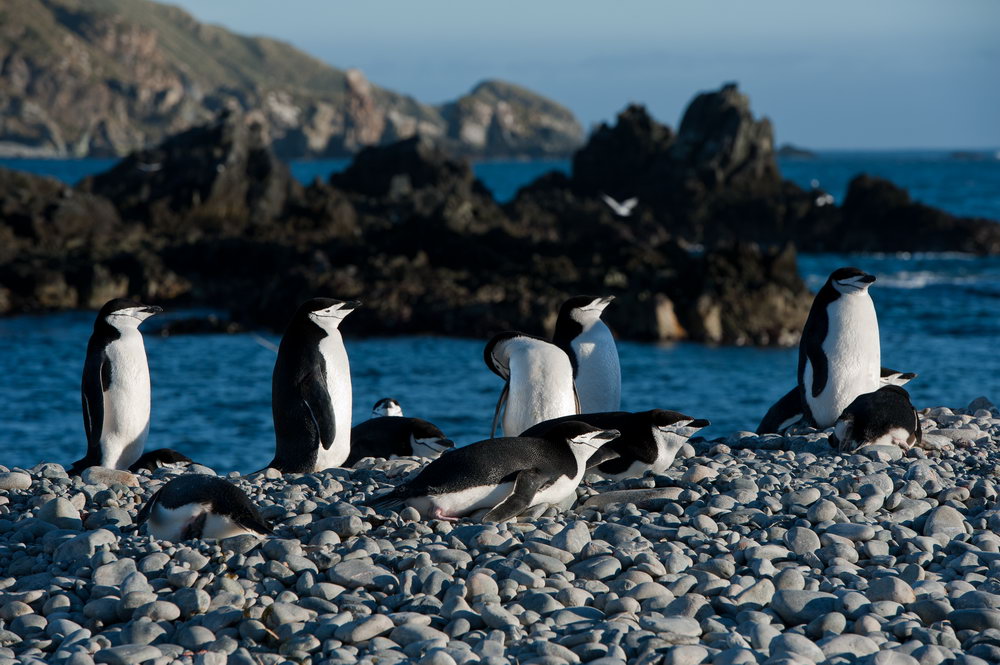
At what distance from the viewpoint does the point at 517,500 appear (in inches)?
201

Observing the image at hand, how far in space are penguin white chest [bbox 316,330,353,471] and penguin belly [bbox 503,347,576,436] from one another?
977 millimetres

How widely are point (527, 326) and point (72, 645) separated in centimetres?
1727

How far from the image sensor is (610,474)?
613 cm

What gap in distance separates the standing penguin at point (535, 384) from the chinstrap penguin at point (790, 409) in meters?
2.07

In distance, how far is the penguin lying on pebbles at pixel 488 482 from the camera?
5.11 metres

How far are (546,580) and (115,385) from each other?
4.00 metres

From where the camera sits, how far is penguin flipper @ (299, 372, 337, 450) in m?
6.82

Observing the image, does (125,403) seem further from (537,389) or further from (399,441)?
(537,389)

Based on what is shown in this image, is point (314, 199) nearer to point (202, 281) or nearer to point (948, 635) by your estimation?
point (202, 281)

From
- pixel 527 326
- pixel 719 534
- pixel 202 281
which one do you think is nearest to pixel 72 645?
pixel 719 534

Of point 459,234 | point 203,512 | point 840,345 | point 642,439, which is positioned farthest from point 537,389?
point 459,234

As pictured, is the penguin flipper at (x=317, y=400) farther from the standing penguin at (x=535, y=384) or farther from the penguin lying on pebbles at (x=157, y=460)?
the penguin lying on pebbles at (x=157, y=460)

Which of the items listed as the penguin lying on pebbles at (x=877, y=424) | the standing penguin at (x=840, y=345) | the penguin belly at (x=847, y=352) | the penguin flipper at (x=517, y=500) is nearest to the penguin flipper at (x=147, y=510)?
the penguin flipper at (x=517, y=500)

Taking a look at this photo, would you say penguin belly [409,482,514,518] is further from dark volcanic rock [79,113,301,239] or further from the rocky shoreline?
dark volcanic rock [79,113,301,239]
